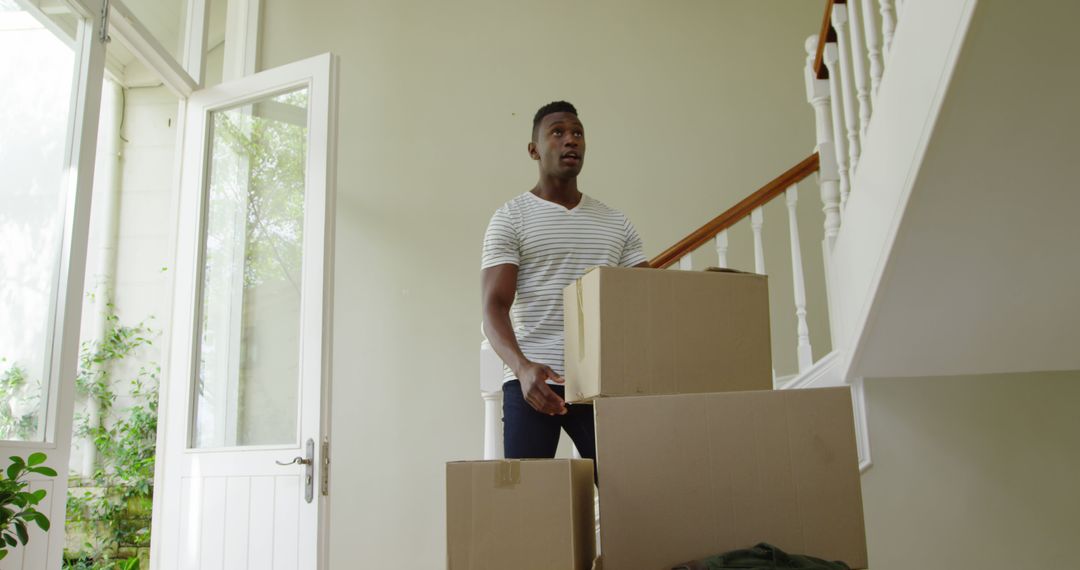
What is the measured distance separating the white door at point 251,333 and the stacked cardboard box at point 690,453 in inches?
64.1

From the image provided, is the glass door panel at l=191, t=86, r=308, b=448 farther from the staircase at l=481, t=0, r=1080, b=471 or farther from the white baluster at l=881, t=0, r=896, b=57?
the white baluster at l=881, t=0, r=896, b=57

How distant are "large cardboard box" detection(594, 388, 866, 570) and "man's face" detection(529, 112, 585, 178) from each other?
66cm

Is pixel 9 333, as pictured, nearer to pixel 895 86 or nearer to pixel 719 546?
pixel 719 546

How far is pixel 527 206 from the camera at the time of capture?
1824mm

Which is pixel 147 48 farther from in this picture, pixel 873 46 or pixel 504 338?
pixel 873 46

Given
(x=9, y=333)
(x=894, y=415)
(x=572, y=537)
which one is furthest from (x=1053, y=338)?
(x=9, y=333)

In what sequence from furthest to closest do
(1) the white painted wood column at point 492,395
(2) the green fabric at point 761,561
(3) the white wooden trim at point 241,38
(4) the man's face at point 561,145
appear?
(3) the white wooden trim at point 241,38, (1) the white painted wood column at point 492,395, (4) the man's face at point 561,145, (2) the green fabric at point 761,561

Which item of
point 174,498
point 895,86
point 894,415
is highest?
point 895,86

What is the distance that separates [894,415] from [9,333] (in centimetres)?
228

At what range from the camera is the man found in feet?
5.50

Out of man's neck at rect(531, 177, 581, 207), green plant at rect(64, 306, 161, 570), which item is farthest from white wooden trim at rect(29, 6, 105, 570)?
green plant at rect(64, 306, 161, 570)

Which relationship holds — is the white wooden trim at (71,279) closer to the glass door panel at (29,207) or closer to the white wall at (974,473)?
the glass door panel at (29,207)

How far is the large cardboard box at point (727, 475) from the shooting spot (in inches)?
52.7

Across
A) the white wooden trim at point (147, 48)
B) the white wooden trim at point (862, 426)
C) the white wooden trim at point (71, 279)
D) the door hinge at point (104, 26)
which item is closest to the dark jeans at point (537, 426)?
the white wooden trim at point (862, 426)
